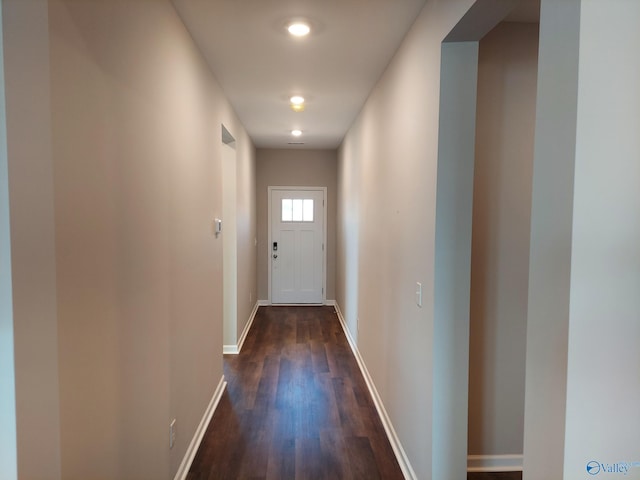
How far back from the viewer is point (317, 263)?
6.44 metres

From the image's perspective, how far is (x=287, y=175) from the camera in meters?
6.28

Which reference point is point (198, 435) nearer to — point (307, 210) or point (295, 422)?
point (295, 422)

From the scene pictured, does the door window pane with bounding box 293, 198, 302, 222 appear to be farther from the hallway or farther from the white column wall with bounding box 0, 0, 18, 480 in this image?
the white column wall with bounding box 0, 0, 18, 480

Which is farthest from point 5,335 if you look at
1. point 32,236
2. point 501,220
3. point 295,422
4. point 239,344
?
point 239,344

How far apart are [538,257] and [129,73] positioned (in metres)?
1.49

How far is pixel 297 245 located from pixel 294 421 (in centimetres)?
385

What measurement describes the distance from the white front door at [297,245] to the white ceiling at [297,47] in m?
2.46

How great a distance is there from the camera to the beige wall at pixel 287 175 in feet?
20.5

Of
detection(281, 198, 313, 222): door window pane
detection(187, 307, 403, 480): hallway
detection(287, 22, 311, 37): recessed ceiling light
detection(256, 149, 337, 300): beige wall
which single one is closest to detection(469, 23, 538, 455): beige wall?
detection(187, 307, 403, 480): hallway

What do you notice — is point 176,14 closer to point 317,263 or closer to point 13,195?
point 13,195

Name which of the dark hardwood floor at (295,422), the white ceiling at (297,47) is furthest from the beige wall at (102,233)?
the dark hardwood floor at (295,422)

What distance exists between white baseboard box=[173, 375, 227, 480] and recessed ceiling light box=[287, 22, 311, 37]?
246 centimetres

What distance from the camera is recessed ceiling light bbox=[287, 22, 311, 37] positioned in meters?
2.10
